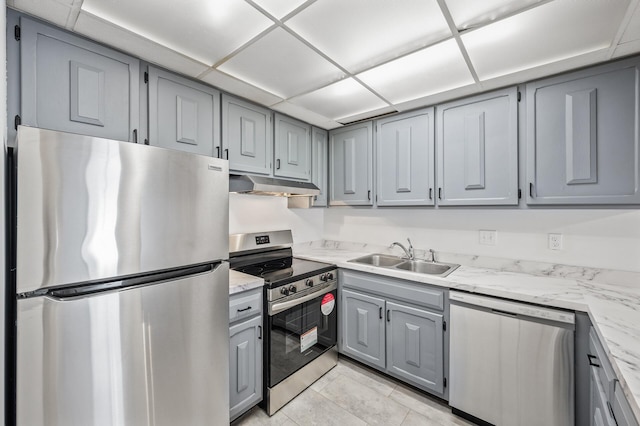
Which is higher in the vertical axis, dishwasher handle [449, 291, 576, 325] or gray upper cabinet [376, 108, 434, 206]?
gray upper cabinet [376, 108, 434, 206]

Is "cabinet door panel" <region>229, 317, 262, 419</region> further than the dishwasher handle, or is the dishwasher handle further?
"cabinet door panel" <region>229, 317, 262, 419</region>

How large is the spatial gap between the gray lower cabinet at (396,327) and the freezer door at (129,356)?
Answer: 117cm

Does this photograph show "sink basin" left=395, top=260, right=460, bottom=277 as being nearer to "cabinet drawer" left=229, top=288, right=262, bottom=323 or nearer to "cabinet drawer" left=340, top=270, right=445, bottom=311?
"cabinet drawer" left=340, top=270, right=445, bottom=311

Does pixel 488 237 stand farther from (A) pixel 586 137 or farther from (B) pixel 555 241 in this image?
(A) pixel 586 137

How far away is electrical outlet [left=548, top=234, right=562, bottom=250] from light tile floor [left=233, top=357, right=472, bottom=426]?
53.8 inches

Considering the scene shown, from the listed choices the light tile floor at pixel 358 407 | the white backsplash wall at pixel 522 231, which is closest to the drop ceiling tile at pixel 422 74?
the white backsplash wall at pixel 522 231

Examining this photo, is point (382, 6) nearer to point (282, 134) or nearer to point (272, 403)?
point (282, 134)

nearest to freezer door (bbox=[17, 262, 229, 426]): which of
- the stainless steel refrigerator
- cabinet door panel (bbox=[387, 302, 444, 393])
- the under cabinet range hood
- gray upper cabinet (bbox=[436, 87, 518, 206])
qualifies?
the stainless steel refrigerator

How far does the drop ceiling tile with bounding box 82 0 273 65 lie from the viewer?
1197 millimetres

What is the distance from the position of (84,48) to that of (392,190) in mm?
2262

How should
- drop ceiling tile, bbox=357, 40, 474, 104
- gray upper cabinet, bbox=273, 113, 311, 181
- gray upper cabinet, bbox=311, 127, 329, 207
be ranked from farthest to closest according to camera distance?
gray upper cabinet, bbox=311, 127, 329, 207, gray upper cabinet, bbox=273, 113, 311, 181, drop ceiling tile, bbox=357, 40, 474, 104

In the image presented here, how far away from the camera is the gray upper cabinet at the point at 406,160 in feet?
7.47

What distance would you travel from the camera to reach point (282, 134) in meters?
2.47

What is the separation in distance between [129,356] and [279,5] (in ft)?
5.36
